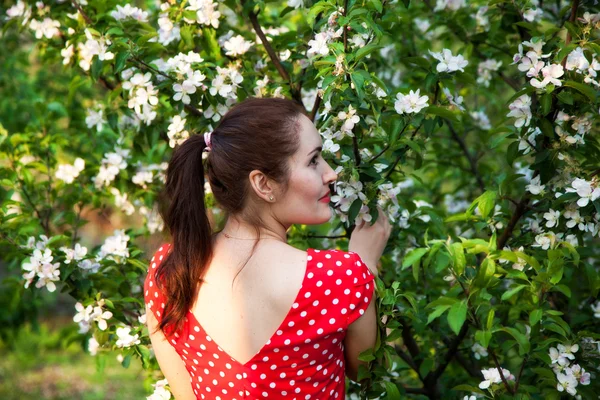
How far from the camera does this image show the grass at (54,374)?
16.9 feet

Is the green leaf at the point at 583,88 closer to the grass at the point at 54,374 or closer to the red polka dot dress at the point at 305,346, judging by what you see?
the red polka dot dress at the point at 305,346

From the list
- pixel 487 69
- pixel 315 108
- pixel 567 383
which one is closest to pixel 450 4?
pixel 487 69

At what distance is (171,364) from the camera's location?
2.10 metres

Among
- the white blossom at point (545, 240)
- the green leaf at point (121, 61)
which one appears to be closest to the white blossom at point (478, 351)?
the white blossom at point (545, 240)

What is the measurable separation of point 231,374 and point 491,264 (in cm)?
71

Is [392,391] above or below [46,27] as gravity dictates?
below

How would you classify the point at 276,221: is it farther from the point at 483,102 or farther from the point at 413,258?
the point at 483,102

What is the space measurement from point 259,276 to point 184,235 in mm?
246

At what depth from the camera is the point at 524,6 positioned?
2.33 metres

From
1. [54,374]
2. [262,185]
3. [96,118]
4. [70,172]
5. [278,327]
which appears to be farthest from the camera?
[54,374]

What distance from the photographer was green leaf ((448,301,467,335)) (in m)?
1.84

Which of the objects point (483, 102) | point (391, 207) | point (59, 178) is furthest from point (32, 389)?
point (391, 207)

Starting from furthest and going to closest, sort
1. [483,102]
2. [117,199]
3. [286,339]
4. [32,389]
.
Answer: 1. [32,389]
2. [483,102]
3. [117,199]
4. [286,339]

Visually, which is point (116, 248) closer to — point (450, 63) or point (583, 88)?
point (450, 63)
